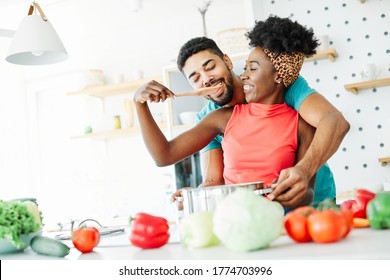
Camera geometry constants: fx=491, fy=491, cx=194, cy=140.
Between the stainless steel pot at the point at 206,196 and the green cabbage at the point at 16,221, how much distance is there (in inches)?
14.9

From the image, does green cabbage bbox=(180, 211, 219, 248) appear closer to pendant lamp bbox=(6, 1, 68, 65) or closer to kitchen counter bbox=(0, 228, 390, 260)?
kitchen counter bbox=(0, 228, 390, 260)

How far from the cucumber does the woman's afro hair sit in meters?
0.98

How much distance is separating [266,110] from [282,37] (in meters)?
0.26

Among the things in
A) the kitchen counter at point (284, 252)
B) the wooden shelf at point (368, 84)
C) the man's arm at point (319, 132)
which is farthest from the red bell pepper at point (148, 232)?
the wooden shelf at point (368, 84)

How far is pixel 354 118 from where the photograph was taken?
12.5 feet

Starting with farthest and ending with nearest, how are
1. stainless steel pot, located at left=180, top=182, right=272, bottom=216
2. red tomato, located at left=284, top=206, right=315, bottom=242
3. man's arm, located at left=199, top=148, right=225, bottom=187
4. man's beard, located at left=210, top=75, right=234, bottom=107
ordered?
man's arm, located at left=199, top=148, right=225, bottom=187, man's beard, located at left=210, top=75, right=234, bottom=107, stainless steel pot, located at left=180, top=182, right=272, bottom=216, red tomato, located at left=284, top=206, right=315, bottom=242

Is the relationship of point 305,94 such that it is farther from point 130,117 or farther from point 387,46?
point 130,117

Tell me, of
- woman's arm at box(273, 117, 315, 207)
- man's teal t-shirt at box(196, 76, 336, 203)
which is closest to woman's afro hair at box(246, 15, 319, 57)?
man's teal t-shirt at box(196, 76, 336, 203)

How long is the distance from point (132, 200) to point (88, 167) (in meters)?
0.65

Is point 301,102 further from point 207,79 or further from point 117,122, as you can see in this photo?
point 117,122

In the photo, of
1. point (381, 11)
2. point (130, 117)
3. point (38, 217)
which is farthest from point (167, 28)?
point (38, 217)

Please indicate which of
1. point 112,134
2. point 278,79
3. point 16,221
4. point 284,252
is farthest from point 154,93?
point 112,134

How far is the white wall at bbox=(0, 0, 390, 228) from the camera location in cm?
381

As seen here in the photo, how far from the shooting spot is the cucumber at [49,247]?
109 cm
